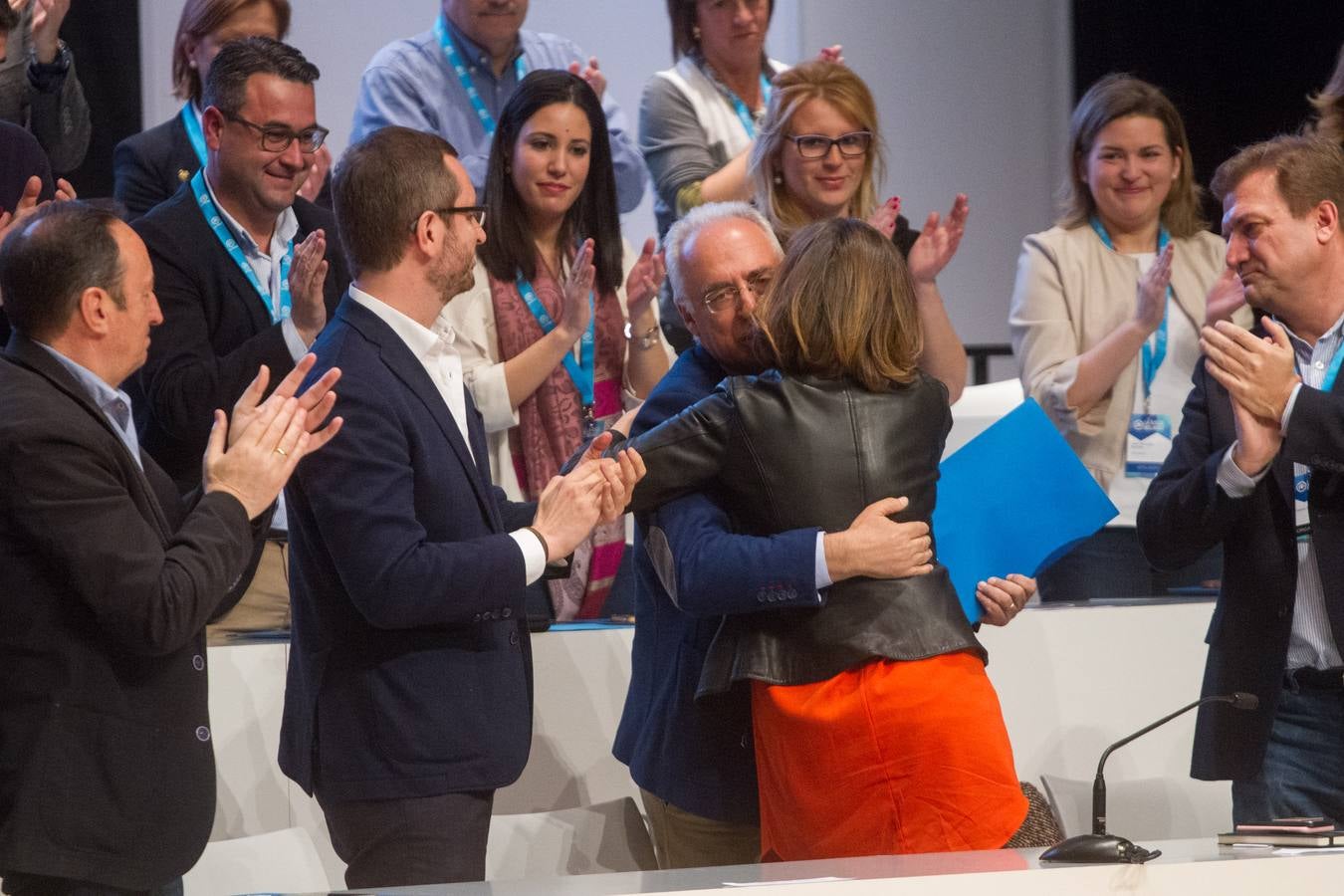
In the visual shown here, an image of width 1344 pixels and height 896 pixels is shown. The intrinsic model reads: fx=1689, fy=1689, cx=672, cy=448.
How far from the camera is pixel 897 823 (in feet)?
7.47

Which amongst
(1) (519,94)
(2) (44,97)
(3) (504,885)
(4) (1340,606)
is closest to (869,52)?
(1) (519,94)

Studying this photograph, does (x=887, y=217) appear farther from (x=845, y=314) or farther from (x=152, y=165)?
(x=152, y=165)

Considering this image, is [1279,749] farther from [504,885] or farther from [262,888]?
[262,888]

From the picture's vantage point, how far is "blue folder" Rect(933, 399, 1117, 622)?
274 cm

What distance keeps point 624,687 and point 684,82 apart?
5.25 ft

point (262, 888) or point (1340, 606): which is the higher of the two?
point (1340, 606)

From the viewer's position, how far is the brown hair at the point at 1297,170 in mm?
2965

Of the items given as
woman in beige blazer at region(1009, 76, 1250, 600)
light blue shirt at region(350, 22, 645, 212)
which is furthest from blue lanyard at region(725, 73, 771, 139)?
woman in beige blazer at region(1009, 76, 1250, 600)

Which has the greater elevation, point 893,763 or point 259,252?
point 259,252

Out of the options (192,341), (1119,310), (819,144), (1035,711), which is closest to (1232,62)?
(1119,310)

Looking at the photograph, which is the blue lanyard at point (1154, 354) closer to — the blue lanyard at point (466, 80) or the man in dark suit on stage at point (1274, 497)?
the man in dark suit on stage at point (1274, 497)

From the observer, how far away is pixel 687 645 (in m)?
2.62

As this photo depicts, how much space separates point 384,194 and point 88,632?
76 centimetres

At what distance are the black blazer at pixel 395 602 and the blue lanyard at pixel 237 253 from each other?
867 millimetres
